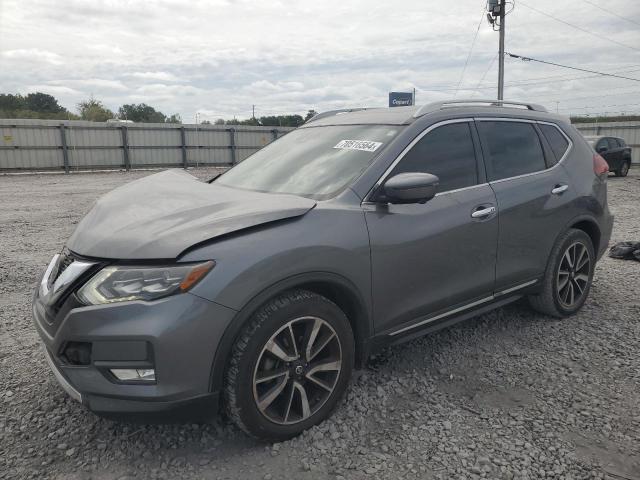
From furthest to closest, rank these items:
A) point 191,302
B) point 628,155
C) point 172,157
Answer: point 172,157 → point 628,155 → point 191,302

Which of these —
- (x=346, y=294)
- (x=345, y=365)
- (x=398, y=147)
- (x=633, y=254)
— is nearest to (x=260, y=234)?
(x=346, y=294)

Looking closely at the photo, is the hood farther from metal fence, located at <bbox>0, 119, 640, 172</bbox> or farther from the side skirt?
metal fence, located at <bbox>0, 119, 640, 172</bbox>

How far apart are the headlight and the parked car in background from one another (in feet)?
64.9

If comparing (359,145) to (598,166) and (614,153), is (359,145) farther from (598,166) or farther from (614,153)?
(614,153)

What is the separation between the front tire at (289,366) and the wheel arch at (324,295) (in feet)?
0.17

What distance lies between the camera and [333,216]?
8.50 feet

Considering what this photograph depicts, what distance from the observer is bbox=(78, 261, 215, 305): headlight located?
6.99ft

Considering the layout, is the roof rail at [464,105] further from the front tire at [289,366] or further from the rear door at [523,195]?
the front tire at [289,366]

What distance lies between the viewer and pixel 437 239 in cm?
299

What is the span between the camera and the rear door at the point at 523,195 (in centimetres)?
347

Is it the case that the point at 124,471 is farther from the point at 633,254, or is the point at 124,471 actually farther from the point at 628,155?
the point at 628,155

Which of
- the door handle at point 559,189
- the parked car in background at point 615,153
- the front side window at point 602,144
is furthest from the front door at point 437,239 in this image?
the front side window at point 602,144

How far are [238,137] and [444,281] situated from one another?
85.3ft

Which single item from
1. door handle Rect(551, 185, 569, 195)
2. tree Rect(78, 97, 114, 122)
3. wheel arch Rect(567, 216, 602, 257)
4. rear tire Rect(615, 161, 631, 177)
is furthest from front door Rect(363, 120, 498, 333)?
tree Rect(78, 97, 114, 122)
